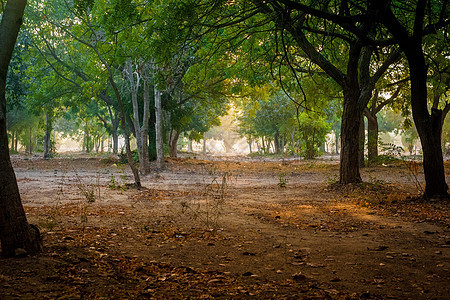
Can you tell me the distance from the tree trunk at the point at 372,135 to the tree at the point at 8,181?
20500 millimetres

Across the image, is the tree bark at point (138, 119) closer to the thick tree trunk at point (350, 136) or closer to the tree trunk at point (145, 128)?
the tree trunk at point (145, 128)

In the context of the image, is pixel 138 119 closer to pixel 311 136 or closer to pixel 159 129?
pixel 159 129

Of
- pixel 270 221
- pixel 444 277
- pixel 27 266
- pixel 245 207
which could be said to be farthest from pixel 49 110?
pixel 444 277

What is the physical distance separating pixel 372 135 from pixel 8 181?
21.0 m

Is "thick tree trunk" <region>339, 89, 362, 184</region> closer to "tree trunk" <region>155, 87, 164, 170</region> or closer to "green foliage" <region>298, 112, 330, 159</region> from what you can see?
"tree trunk" <region>155, 87, 164, 170</region>

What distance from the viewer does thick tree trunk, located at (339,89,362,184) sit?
12.1 metres

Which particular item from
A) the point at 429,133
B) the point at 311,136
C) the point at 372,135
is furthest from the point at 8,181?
the point at 311,136

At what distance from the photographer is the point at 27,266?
3.81 metres

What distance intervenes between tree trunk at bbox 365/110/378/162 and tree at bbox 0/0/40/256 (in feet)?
67.3

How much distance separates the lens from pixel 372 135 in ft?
71.9

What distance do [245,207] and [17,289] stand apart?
634 cm

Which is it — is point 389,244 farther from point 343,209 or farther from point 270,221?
point 343,209

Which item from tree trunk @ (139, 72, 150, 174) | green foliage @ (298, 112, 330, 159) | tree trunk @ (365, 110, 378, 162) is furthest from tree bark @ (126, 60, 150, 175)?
green foliage @ (298, 112, 330, 159)

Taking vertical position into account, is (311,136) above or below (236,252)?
above
